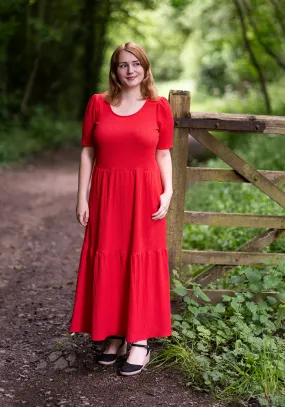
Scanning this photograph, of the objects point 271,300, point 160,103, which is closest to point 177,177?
point 160,103

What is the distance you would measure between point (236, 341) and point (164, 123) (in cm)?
152

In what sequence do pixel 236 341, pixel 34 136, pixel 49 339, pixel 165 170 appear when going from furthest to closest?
pixel 34 136
pixel 49 339
pixel 236 341
pixel 165 170

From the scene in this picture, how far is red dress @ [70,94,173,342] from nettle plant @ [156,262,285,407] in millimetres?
420

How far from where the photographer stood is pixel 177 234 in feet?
14.9

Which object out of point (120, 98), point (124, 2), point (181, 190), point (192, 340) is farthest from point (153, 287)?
point (124, 2)

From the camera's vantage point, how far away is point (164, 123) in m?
3.86

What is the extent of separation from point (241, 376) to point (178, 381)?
0.40 meters

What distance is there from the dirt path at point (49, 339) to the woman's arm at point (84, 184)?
3.29ft

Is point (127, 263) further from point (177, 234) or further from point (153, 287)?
point (177, 234)

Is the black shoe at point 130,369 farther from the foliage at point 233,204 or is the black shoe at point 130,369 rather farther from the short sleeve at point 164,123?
the foliage at point 233,204

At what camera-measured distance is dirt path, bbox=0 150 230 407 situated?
12.1 feet

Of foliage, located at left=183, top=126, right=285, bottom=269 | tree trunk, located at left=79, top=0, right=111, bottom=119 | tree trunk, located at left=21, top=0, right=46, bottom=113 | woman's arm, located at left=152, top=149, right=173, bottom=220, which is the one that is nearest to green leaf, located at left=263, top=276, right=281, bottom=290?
woman's arm, located at left=152, top=149, right=173, bottom=220

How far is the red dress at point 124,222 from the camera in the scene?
3.76 meters

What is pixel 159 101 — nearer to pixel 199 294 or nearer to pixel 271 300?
pixel 199 294
